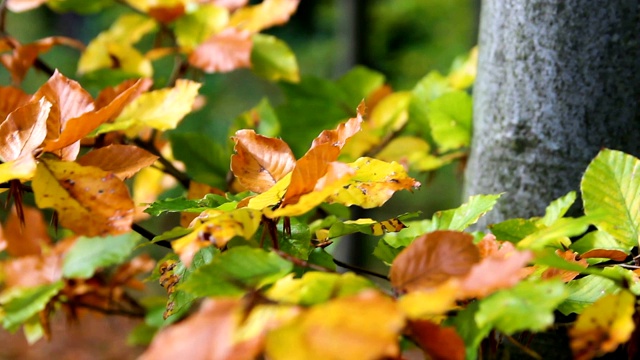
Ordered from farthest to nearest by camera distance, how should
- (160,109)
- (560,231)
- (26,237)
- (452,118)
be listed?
(26,237)
(452,118)
(160,109)
(560,231)

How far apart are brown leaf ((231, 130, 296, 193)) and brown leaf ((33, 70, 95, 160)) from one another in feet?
0.47

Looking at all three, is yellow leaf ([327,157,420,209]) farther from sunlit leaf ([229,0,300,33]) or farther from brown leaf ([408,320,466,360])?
sunlit leaf ([229,0,300,33])

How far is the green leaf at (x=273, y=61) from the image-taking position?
0.92m

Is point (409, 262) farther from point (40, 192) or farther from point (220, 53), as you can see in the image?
point (220, 53)

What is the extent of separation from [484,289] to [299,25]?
5.14 metres

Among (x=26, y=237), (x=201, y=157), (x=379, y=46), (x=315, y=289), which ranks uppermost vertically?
(x=315, y=289)

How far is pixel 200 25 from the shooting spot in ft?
3.13

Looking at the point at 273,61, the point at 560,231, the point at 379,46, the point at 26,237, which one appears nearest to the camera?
the point at 560,231

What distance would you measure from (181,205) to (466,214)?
0.24 m

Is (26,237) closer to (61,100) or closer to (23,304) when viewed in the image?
(23,304)

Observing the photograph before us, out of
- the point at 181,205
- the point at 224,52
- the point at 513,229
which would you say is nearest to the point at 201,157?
the point at 224,52

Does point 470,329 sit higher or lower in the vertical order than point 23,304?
higher

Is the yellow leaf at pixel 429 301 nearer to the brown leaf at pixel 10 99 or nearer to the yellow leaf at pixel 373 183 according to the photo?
the yellow leaf at pixel 373 183

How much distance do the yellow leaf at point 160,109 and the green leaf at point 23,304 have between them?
231mm
